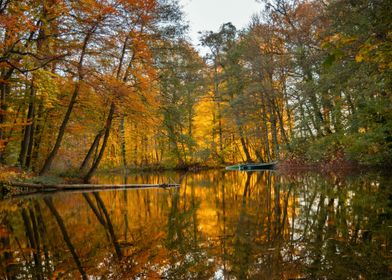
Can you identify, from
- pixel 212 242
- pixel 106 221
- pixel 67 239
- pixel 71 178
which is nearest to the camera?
pixel 212 242

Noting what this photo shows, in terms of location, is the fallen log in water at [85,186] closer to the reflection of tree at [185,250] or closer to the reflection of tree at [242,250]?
the reflection of tree at [185,250]

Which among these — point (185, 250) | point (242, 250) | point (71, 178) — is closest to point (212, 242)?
point (185, 250)

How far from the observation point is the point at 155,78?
1955 cm

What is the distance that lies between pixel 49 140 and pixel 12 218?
11840 mm

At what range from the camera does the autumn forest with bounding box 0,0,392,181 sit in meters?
10.8

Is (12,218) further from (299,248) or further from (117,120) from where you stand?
(117,120)

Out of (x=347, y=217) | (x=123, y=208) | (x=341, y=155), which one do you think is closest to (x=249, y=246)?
(x=347, y=217)

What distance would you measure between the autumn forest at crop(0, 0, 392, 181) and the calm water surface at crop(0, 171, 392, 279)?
80.0 inches

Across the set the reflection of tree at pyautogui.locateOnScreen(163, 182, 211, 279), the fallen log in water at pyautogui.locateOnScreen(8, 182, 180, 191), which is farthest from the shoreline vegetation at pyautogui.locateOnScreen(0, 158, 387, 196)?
the reflection of tree at pyautogui.locateOnScreen(163, 182, 211, 279)

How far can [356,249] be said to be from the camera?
3.76 m

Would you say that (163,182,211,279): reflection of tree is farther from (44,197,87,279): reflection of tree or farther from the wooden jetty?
the wooden jetty

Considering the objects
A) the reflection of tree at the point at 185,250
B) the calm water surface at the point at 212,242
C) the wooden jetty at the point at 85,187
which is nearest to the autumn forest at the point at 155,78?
the wooden jetty at the point at 85,187

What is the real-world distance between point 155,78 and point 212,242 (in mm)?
15778

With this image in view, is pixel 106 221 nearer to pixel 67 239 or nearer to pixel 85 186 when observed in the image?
pixel 67 239
